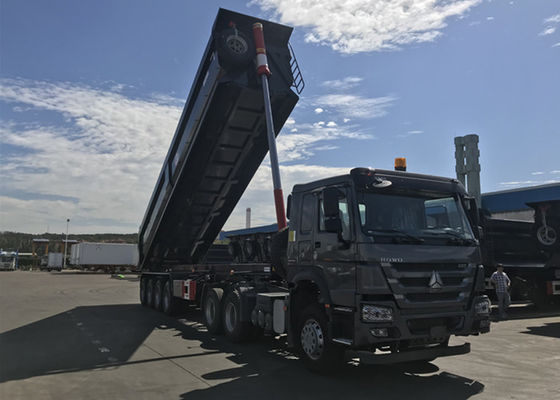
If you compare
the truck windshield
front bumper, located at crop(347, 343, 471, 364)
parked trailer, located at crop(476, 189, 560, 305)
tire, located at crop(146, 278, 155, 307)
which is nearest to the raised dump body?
tire, located at crop(146, 278, 155, 307)

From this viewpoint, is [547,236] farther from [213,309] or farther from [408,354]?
[408,354]

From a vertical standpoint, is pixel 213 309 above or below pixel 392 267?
below

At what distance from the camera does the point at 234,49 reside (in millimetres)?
9125

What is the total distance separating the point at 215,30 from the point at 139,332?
21.7ft

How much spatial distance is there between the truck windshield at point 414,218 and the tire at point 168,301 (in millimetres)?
7968

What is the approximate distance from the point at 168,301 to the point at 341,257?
8.04m

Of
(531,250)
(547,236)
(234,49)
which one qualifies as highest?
(234,49)

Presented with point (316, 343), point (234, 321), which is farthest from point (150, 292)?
point (316, 343)

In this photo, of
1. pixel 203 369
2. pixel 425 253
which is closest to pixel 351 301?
pixel 425 253

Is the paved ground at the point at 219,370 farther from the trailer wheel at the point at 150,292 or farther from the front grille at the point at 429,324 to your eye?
the trailer wheel at the point at 150,292

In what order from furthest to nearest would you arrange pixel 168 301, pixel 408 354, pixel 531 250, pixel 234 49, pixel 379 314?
pixel 531 250 < pixel 168 301 < pixel 234 49 < pixel 408 354 < pixel 379 314

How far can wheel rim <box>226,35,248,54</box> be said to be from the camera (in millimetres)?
9086

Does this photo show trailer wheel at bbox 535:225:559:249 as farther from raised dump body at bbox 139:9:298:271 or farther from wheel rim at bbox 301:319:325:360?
wheel rim at bbox 301:319:325:360

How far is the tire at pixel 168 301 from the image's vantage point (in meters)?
12.0
